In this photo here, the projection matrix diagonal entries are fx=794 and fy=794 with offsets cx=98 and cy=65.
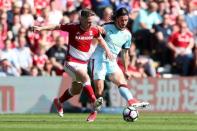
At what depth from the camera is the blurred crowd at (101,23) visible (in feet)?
75.8

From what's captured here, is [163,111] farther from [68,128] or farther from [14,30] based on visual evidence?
[68,128]

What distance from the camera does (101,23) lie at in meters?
24.8

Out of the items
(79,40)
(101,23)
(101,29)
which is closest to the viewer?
(79,40)

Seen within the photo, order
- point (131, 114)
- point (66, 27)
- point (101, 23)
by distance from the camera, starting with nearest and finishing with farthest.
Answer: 1. point (131, 114)
2. point (66, 27)
3. point (101, 23)

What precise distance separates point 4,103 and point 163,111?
15.2 feet

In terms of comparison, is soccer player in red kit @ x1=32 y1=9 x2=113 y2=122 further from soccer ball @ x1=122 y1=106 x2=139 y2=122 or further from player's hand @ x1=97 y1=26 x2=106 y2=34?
soccer ball @ x1=122 y1=106 x2=139 y2=122

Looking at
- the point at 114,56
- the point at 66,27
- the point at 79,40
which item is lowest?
the point at 114,56

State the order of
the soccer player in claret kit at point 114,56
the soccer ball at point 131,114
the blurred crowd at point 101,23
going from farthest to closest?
1. the blurred crowd at point 101,23
2. the soccer player in claret kit at point 114,56
3. the soccer ball at point 131,114

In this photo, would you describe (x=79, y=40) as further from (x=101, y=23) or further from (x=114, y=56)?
(x=101, y=23)

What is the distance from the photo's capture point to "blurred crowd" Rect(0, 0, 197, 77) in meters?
23.1

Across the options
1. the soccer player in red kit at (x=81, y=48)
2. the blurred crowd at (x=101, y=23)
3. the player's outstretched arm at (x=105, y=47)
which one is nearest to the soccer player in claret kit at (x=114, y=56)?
the player's outstretched arm at (x=105, y=47)

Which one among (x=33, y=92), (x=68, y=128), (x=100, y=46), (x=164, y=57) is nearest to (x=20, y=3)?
(x=33, y=92)

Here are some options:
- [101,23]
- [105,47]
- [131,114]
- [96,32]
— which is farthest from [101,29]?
[101,23]

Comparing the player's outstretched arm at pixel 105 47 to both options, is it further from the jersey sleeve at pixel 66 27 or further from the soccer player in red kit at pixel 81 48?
the jersey sleeve at pixel 66 27
